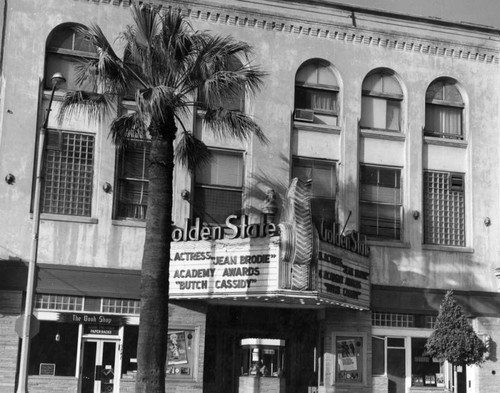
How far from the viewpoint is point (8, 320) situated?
26.1 meters

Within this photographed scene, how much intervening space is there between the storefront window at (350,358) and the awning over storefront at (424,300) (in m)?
1.31

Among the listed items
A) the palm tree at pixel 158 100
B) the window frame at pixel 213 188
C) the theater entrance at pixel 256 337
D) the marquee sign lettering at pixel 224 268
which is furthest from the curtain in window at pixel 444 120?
the palm tree at pixel 158 100

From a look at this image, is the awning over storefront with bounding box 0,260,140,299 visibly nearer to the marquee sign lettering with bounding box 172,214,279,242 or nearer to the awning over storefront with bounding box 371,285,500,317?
the marquee sign lettering with bounding box 172,214,279,242

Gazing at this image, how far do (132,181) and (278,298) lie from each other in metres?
6.04

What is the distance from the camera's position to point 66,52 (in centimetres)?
2819

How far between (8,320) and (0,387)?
190cm

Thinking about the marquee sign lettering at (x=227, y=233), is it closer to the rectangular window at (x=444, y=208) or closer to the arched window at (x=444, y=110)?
the rectangular window at (x=444, y=208)

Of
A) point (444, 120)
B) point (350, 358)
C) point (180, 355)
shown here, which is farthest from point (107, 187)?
point (444, 120)

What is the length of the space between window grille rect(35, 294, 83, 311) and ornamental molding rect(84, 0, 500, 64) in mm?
9373

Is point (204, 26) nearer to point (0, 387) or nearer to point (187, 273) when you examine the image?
point (187, 273)

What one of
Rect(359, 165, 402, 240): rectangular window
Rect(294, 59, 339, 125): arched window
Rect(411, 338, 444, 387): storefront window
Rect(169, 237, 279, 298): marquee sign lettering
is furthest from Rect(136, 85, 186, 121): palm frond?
Rect(411, 338, 444, 387): storefront window

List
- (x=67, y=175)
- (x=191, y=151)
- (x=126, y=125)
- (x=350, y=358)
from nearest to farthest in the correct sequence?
1. (x=126, y=125)
2. (x=191, y=151)
3. (x=67, y=175)
4. (x=350, y=358)

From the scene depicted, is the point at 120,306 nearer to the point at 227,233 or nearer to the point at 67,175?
the point at 227,233

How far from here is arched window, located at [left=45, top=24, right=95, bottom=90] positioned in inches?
1105
